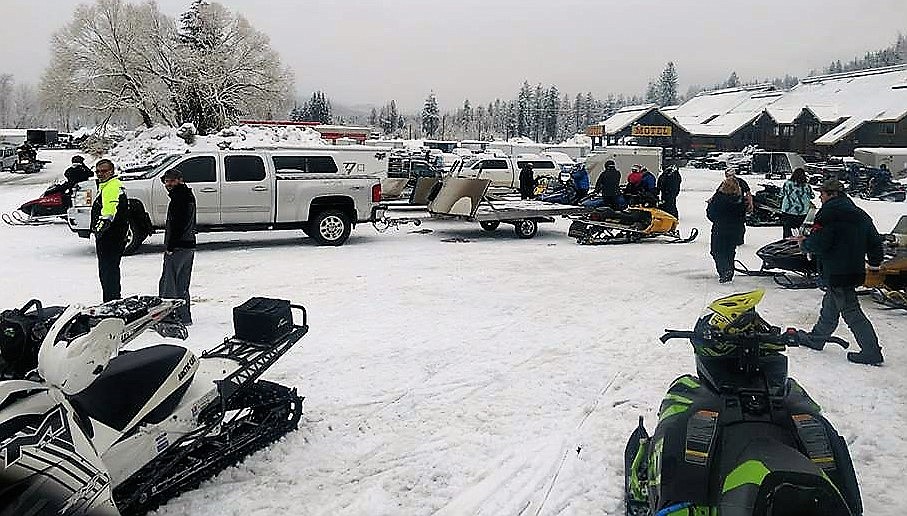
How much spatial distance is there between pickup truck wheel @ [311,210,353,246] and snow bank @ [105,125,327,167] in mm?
24115

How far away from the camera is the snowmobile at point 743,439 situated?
106 inches

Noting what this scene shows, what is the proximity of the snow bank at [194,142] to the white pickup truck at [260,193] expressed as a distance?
2383cm

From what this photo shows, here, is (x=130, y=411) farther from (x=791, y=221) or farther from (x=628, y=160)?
(x=628, y=160)

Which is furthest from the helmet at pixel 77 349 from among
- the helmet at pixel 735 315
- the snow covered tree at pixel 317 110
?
the snow covered tree at pixel 317 110

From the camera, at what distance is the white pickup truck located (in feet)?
42.9

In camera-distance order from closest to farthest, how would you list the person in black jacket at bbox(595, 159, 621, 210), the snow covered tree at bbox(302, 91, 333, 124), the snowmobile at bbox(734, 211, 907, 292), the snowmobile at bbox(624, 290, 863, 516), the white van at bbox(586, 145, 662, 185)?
the snowmobile at bbox(624, 290, 863, 516)
the snowmobile at bbox(734, 211, 907, 292)
the person in black jacket at bbox(595, 159, 621, 210)
the white van at bbox(586, 145, 662, 185)
the snow covered tree at bbox(302, 91, 333, 124)

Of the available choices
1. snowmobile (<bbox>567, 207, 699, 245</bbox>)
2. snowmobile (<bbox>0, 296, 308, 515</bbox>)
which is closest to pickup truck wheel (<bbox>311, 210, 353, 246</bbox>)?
snowmobile (<bbox>567, 207, 699, 245</bbox>)

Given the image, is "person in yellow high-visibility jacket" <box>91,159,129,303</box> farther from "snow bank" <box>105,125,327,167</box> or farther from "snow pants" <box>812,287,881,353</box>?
"snow bank" <box>105,125,327,167</box>

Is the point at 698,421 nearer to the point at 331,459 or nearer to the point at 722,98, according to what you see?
the point at 331,459

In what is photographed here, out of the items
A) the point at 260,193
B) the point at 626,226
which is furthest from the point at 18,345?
the point at 626,226

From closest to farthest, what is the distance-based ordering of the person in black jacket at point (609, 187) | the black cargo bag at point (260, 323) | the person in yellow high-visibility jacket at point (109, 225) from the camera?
1. the black cargo bag at point (260, 323)
2. the person in yellow high-visibility jacket at point (109, 225)
3. the person in black jacket at point (609, 187)

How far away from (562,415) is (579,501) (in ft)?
4.28

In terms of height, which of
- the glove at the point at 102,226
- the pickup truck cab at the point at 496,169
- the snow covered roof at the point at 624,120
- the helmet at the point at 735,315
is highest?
the snow covered roof at the point at 624,120

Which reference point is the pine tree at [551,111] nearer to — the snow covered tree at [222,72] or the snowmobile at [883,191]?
the snow covered tree at [222,72]
